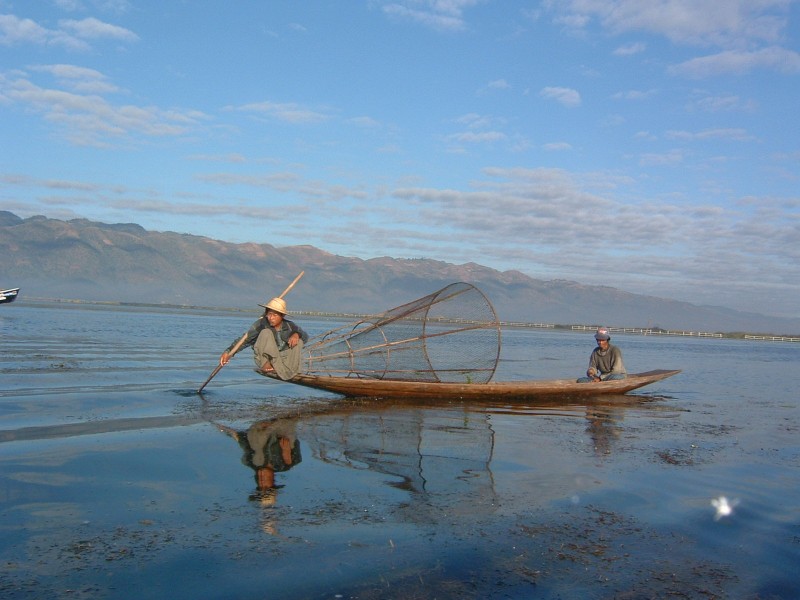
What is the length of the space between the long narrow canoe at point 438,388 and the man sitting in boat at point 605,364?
1.55 feet

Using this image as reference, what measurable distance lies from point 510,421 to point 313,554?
6.64 m

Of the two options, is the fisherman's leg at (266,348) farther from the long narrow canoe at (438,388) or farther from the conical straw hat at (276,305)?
the conical straw hat at (276,305)

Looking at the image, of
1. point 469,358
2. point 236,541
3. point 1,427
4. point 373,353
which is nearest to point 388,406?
point 373,353

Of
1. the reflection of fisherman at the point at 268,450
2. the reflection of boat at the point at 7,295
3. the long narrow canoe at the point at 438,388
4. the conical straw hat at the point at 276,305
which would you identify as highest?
the conical straw hat at the point at 276,305

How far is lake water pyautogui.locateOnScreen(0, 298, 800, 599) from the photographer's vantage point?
4332 millimetres

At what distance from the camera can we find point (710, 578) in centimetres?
458

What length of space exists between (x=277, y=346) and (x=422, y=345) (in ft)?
10.6

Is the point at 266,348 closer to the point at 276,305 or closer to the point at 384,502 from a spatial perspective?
the point at 276,305

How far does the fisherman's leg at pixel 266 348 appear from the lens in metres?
11.0

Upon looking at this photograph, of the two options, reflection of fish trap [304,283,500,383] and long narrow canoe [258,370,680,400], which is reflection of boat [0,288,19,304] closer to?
reflection of fish trap [304,283,500,383]

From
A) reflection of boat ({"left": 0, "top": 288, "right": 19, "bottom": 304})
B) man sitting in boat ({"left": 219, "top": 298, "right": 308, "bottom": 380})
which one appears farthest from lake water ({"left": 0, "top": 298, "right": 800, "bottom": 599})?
reflection of boat ({"left": 0, "top": 288, "right": 19, "bottom": 304})

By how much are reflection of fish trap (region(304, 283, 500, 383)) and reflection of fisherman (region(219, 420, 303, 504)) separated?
3305 mm

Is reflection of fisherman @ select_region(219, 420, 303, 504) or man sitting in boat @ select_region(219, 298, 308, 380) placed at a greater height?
man sitting in boat @ select_region(219, 298, 308, 380)

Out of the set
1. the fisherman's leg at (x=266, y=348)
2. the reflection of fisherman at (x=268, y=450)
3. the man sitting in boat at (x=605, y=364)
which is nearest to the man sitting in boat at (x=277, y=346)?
the fisherman's leg at (x=266, y=348)
